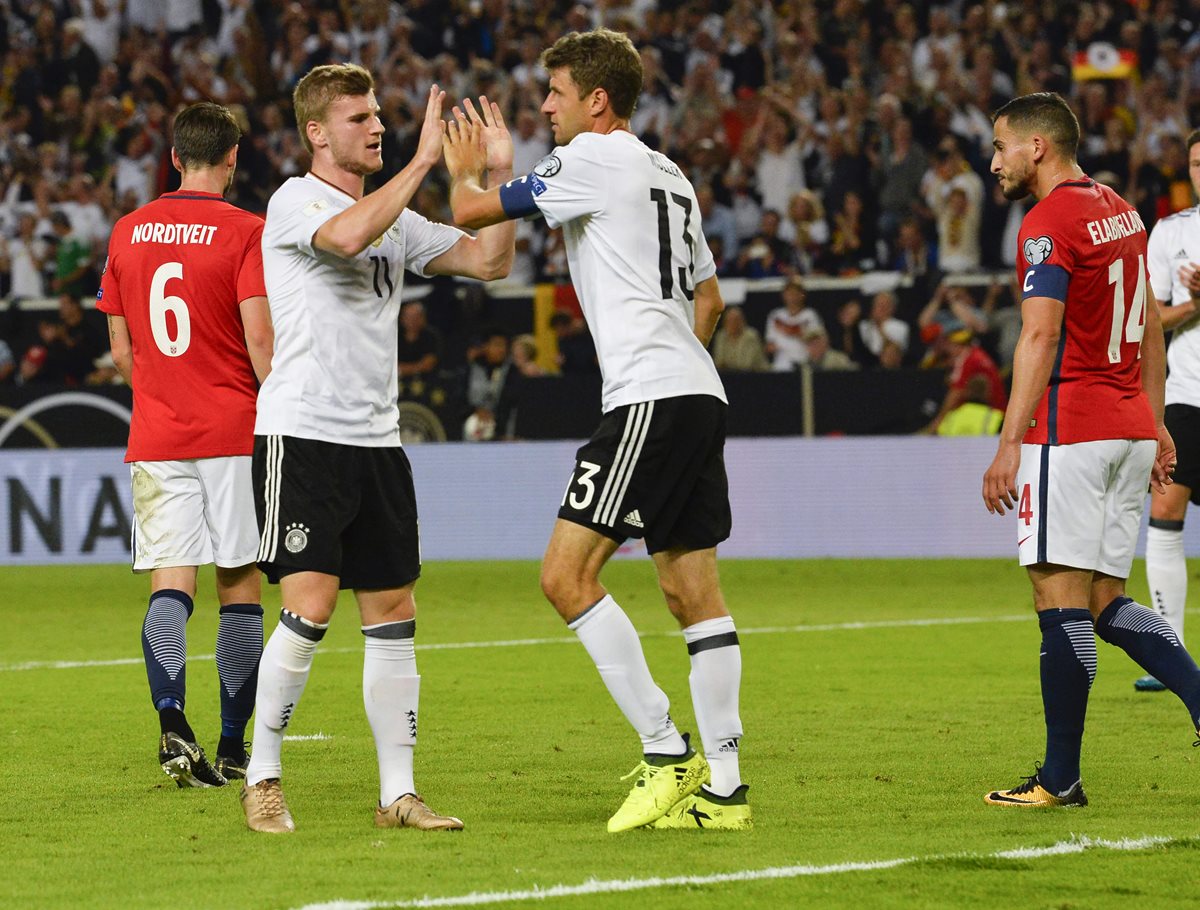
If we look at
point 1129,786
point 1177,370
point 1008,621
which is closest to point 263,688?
point 1129,786

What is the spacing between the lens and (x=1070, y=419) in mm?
5750

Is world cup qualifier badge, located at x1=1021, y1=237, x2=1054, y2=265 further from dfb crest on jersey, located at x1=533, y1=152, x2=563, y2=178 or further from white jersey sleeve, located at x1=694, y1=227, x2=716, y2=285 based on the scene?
dfb crest on jersey, located at x1=533, y1=152, x2=563, y2=178

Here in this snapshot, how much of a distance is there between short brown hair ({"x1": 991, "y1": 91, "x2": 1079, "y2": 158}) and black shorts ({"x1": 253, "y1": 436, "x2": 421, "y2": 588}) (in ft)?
7.23

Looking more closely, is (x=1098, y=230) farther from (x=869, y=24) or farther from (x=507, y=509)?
(x=869, y=24)

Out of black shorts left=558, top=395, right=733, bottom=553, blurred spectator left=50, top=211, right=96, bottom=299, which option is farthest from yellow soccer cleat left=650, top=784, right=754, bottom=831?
blurred spectator left=50, top=211, right=96, bottom=299

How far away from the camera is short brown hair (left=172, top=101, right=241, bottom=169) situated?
21.5 feet

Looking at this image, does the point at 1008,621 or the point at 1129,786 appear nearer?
the point at 1129,786

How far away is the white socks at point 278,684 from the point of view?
17.5 ft

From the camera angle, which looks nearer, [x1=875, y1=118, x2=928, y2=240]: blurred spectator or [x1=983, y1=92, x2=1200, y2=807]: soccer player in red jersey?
[x1=983, y1=92, x2=1200, y2=807]: soccer player in red jersey

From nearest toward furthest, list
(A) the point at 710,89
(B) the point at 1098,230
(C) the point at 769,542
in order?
(B) the point at 1098,230
(C) the point at 769,542
(A) the point at 710,89

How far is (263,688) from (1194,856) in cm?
260

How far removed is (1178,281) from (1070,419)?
304cm

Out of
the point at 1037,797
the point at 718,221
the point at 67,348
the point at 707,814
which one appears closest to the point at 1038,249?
the point at 1037,797

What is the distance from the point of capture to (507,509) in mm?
16391
